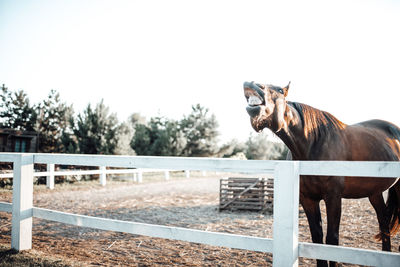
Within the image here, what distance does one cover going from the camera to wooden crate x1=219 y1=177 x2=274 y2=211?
801cm

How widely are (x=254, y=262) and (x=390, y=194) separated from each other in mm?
2209

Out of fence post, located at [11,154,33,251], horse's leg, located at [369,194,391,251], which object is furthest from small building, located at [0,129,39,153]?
horse's leg, located at [369,194,391,251]

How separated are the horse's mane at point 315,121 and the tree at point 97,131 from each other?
1669 centimetres

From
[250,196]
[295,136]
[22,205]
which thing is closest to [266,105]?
[295,136]

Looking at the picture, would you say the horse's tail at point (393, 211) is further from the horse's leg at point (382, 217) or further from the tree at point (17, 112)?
the tree at point (17, 112)

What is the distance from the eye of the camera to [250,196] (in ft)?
27.8

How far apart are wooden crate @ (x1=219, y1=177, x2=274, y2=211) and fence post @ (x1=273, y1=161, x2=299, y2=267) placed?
6.04m

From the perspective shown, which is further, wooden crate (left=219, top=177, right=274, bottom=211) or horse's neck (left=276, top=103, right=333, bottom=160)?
wooden crate (left=219, top=177, right=274, bottom=211)

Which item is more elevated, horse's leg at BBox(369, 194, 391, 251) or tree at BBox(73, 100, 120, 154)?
tree at BBox(73, 100, 120, 154)

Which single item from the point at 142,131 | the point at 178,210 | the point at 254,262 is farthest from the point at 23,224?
the point at 142,131

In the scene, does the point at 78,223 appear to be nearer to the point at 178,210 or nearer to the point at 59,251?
the point at 59,251

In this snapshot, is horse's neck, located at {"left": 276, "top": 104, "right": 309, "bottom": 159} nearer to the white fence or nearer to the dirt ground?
the white fence

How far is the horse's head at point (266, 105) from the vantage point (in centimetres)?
252

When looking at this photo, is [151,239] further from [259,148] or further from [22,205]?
[259,148]
